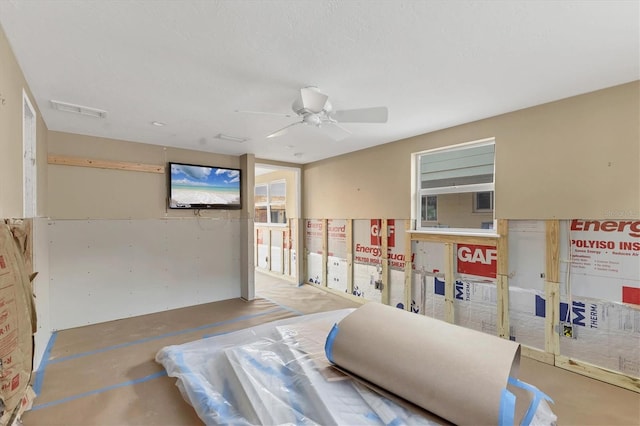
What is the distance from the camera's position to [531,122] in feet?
10.1

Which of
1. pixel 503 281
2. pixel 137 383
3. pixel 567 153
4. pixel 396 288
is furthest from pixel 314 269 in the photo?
pixel 567 153

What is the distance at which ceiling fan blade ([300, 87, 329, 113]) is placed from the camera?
8.08ft

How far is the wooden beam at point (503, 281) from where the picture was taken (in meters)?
3.28

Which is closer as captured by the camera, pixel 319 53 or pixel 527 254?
pixel 319 53

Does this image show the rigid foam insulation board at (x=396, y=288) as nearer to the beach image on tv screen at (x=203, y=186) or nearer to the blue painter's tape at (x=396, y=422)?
the beach image on tv screen at (x=203, y=186)

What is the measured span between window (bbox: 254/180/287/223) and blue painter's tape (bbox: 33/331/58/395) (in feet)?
14.4

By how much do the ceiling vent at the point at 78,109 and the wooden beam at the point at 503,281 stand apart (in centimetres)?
461

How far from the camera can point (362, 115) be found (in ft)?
8.36

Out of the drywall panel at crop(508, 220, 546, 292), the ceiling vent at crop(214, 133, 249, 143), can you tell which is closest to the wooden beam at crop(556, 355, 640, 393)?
the drywall panel at crop(508, 220, 546, 292)

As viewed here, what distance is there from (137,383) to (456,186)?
405 cm

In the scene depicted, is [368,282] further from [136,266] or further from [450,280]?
[136,266]

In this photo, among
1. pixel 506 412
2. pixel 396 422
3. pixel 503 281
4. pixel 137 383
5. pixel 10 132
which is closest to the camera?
pixel 506 412

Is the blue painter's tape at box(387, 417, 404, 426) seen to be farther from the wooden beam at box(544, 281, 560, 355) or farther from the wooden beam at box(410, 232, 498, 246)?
the wooden beam at box(410, 232, 498, 246)

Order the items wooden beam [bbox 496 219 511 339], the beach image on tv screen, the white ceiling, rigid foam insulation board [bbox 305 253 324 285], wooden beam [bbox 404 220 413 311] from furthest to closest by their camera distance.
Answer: rigid foam insulation board [bbox 305 253 324 285] → the beach image on tv screen → wooden beam [bbox 404 220 413 311] → wooden beam [bbox 496 219 511 339] → the white ceiling
